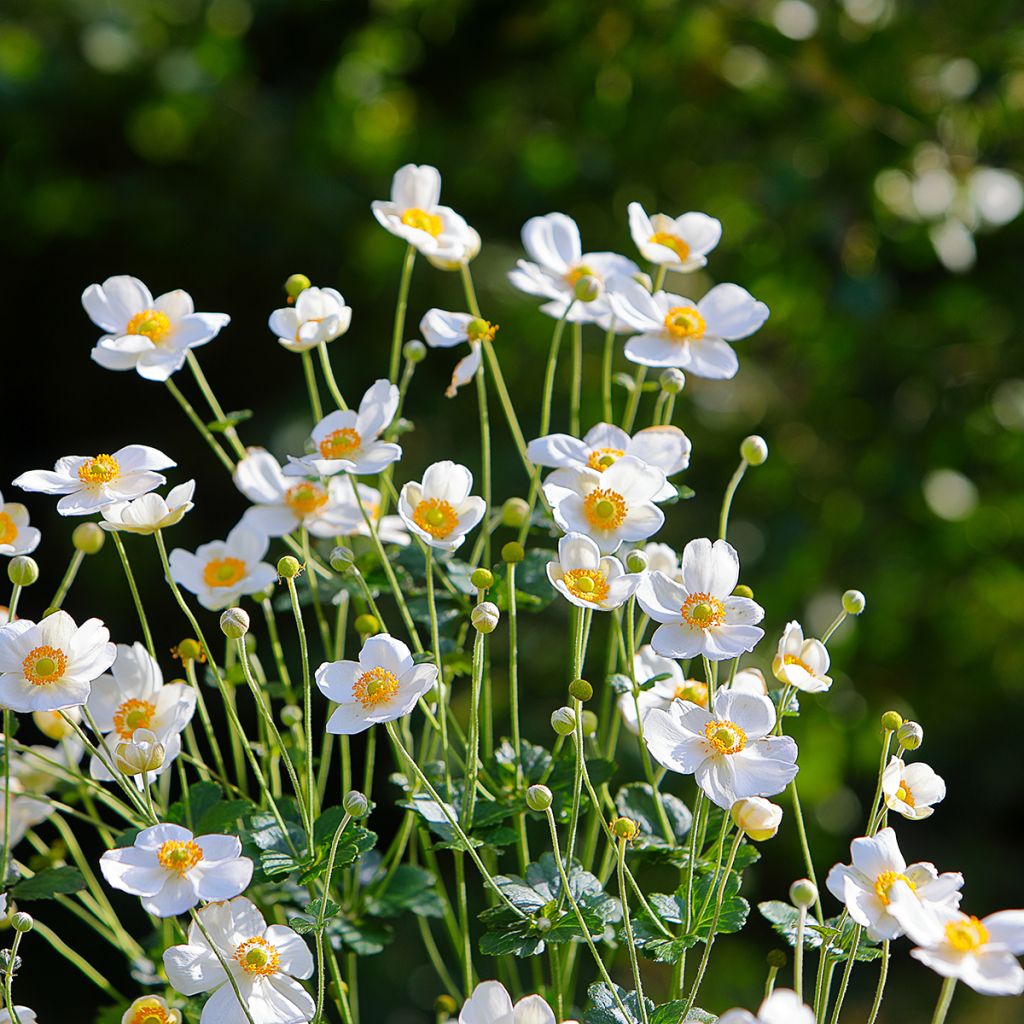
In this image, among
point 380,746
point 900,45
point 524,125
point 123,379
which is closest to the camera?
point 900,45

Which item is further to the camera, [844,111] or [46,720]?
[844,111]

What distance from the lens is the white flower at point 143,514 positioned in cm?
44

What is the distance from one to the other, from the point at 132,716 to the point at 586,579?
179 mm

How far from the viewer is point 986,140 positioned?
122 centimetres

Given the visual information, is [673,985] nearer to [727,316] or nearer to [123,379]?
[727,316]

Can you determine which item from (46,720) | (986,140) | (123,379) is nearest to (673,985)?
Answer: (46,720)

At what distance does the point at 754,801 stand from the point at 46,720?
0.28m

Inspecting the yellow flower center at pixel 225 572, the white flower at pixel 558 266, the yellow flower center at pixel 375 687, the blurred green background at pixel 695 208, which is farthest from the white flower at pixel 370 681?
the blurred green background at pixel 695 208

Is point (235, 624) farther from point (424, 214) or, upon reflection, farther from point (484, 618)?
point (424, 214)

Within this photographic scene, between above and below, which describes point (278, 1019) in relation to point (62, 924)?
above

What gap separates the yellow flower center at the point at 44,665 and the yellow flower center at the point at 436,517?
0.13 metres

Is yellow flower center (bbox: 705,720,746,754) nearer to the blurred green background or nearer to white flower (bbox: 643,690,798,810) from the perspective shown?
white flower (bbox: 643,690,798,810)

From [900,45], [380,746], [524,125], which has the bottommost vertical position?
[380,746]

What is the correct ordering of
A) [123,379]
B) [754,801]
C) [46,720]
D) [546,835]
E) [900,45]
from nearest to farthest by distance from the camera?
1. [754,801]
2. [46,720]
3. [546,835]
4. [900,45]
5. [123,379]
